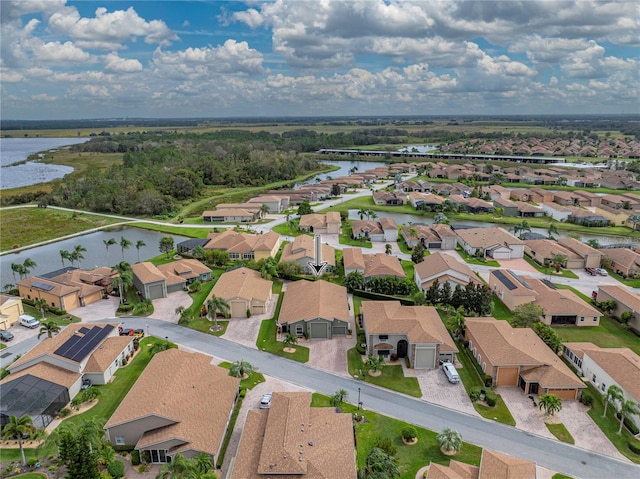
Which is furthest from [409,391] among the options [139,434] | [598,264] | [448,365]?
[598,264]

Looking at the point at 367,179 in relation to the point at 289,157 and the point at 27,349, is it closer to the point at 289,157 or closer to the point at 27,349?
the point at 289,157

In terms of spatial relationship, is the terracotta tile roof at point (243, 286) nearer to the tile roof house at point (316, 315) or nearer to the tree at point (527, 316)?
the tile roof house at point (316, 315)

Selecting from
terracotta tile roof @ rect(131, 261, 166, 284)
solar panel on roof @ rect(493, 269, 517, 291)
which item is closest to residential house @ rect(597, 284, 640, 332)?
solar panel on roof @ rect(493, 269, 517, 291)

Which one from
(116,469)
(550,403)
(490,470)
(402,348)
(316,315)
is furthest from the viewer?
(316,315)

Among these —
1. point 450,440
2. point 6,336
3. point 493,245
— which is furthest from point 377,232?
point 6,336

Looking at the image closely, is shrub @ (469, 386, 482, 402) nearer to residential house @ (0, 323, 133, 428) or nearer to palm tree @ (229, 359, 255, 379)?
palm tree @ (229, 359, 255, 379)

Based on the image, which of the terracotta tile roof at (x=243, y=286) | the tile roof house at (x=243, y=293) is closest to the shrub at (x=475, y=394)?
the tile roof house at (x=243, y=293)

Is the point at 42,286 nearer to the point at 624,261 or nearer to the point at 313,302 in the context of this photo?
the point at 313,302
